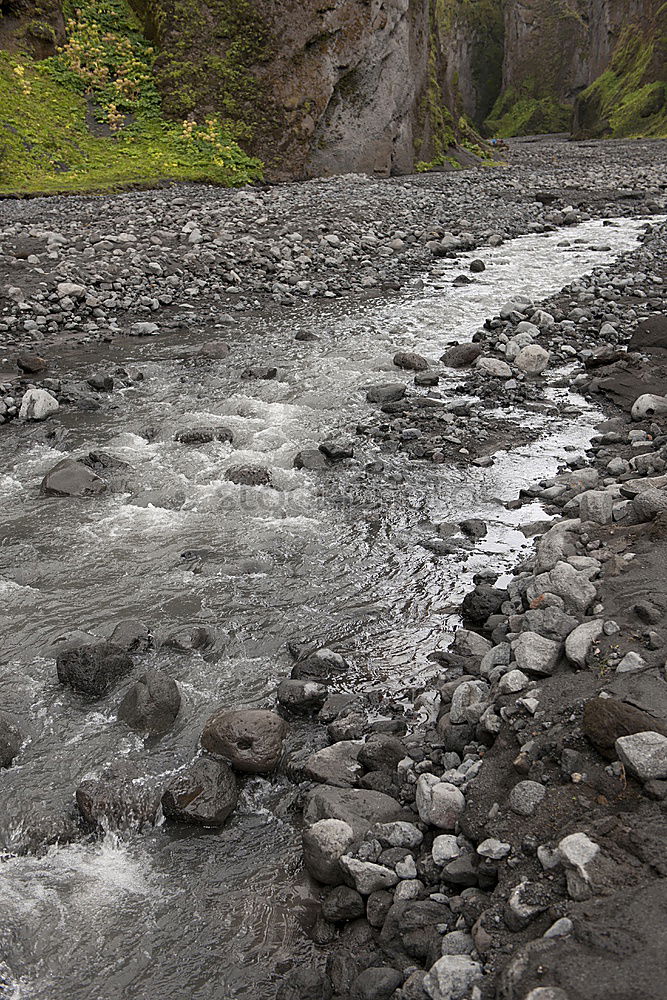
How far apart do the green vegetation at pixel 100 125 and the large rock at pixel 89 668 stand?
17.8 metres

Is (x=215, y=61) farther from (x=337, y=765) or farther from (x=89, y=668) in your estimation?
(x=337, y=765)

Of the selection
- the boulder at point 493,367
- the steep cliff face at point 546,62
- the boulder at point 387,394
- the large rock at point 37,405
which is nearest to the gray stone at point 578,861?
the boulder at point 387,394

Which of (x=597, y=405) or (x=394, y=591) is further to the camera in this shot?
(x=597, y=405)

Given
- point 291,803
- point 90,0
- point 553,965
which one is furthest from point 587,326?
point 90,0

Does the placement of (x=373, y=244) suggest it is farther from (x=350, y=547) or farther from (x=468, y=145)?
(x=468, y=145)

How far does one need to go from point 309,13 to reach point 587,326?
19967mm

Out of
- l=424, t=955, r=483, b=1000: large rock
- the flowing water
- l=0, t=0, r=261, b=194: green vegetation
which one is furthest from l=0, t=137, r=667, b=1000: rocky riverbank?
l=0, t=0, r=261, b=194: green vegetation

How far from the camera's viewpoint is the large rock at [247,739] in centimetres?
475

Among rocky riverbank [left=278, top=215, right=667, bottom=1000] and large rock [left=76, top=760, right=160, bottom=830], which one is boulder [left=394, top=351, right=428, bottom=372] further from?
large rock [left=76, top=760, right=160, bottom=830]

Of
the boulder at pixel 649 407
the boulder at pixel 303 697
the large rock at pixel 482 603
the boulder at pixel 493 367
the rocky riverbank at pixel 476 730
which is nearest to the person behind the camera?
the rocky riverbank at pixel 476 730

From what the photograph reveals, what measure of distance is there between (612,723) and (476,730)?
91 centimetres

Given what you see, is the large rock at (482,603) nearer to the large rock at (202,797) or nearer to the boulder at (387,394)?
the large rock at (202,797)

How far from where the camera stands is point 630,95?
189 ft

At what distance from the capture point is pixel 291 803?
15.0 ft
